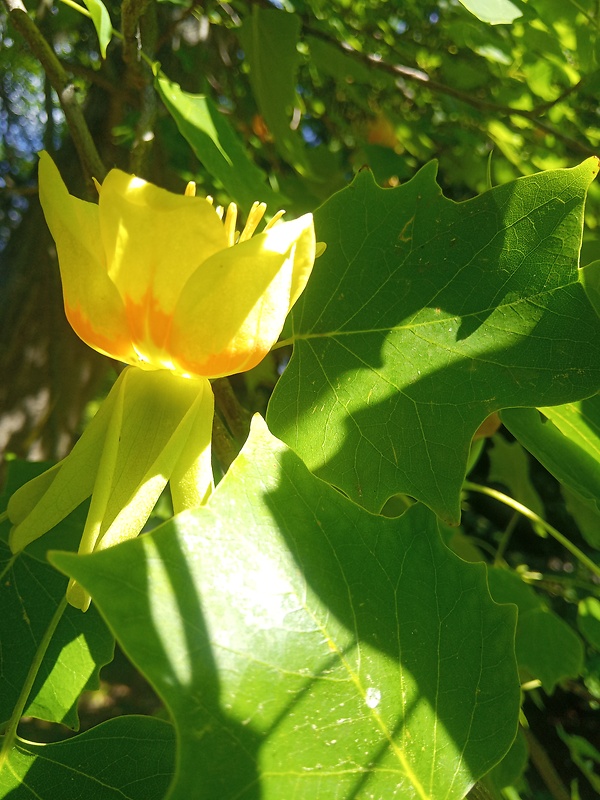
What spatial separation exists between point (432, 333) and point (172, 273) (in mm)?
234

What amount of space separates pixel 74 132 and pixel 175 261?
1.32 ft

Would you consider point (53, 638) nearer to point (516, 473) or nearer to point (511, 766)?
point (511, 766)

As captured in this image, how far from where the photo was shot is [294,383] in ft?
2.13

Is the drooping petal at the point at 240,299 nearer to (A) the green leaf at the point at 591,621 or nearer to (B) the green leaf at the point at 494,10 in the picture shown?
(B) the green leaf at the point at 494,10

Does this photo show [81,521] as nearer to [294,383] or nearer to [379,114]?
[294,383]

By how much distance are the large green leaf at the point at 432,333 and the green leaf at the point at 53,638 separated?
351 millimetres

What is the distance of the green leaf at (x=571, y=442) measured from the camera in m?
0.69

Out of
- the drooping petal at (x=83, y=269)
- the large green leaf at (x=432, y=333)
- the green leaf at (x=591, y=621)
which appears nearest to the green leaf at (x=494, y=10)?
the large green leaf at (x=432, y=333)

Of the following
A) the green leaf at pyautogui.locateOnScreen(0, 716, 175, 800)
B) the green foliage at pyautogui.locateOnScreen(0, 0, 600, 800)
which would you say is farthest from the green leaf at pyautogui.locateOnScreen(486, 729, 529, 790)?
the green leaf at pyautogui.locateOnScreen(0, 716, 175, 800)

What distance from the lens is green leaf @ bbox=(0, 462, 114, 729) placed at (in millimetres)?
784

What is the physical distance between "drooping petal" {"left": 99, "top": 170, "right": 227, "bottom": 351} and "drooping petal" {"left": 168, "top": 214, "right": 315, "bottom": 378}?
0.6 inches

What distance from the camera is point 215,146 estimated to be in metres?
0.85

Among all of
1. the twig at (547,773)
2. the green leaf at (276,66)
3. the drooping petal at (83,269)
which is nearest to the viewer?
the drooping petal at (83,269)

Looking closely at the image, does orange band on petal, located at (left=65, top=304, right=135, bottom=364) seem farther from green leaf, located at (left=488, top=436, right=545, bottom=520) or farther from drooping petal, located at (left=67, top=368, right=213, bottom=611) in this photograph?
green leaf, located at (left=488, top=436, right=545, bottom=520)
